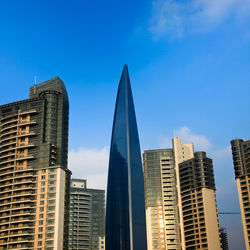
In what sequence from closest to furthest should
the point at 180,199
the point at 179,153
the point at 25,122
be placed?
the point at 25,122 < the point at 180,199 < the point at 179,153

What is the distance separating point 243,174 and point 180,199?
124ft

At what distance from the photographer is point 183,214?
17762cm

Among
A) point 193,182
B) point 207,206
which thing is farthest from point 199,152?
point 207,206

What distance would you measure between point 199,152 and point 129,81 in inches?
3157

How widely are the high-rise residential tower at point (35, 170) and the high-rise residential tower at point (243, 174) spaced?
244 feet

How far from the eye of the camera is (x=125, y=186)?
308 ft

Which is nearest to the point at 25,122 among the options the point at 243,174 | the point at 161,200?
the point at 161,200

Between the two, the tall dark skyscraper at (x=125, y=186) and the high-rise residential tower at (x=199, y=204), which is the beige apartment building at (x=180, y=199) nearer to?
the high-rise residential tower at (x=199, y=204)

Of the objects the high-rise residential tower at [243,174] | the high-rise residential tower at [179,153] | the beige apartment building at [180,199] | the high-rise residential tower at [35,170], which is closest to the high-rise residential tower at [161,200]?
the beige apartment building at [180,199]

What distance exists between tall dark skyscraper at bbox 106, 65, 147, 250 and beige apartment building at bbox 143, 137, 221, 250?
80726mm

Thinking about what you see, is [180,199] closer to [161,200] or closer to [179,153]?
[161,200]

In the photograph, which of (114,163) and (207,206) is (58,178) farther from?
(207,206)

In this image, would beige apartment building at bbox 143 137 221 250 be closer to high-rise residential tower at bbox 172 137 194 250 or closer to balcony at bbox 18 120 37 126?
high-rise residential tower at bbox 172 137 194 250

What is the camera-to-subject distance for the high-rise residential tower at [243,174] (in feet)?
493
